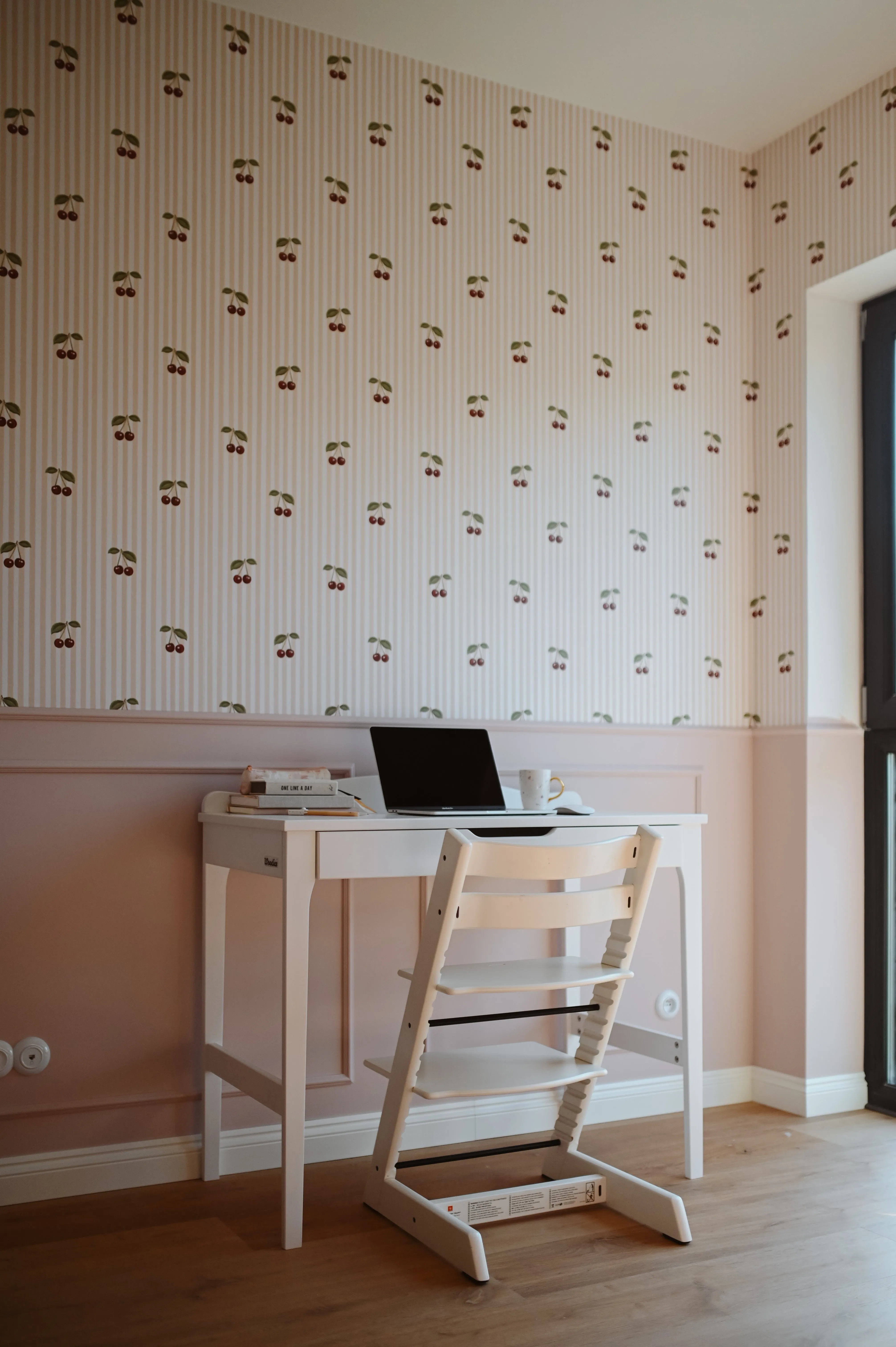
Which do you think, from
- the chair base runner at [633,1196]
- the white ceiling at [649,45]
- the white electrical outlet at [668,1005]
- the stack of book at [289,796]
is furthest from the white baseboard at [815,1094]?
the white ceiling at [649,45]

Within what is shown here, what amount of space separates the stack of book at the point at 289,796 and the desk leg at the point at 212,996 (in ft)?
0.66

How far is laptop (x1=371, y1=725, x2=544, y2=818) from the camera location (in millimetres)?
2371

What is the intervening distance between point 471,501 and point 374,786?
777 mm

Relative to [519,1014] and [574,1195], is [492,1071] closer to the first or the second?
[519,1014]

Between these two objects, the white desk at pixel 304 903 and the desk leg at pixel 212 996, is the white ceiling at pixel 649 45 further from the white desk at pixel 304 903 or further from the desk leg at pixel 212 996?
the desk leg at pixel 212 996

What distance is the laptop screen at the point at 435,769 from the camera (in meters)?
2.38

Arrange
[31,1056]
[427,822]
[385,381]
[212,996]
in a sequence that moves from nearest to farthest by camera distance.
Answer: [427,822], [31,1056], [212,996], [385,381]

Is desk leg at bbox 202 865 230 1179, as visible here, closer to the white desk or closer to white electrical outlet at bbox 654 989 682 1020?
the white desk

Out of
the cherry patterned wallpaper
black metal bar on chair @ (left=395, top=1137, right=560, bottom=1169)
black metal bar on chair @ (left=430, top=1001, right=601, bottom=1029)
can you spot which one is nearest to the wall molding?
the cherry patterned wallpaper

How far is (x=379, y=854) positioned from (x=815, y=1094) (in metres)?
1.52

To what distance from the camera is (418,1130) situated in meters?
2.54

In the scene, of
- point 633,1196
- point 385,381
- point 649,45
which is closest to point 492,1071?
point 633,1196

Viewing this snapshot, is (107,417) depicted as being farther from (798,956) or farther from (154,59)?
(798,956)

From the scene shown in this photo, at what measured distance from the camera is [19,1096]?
221cm
